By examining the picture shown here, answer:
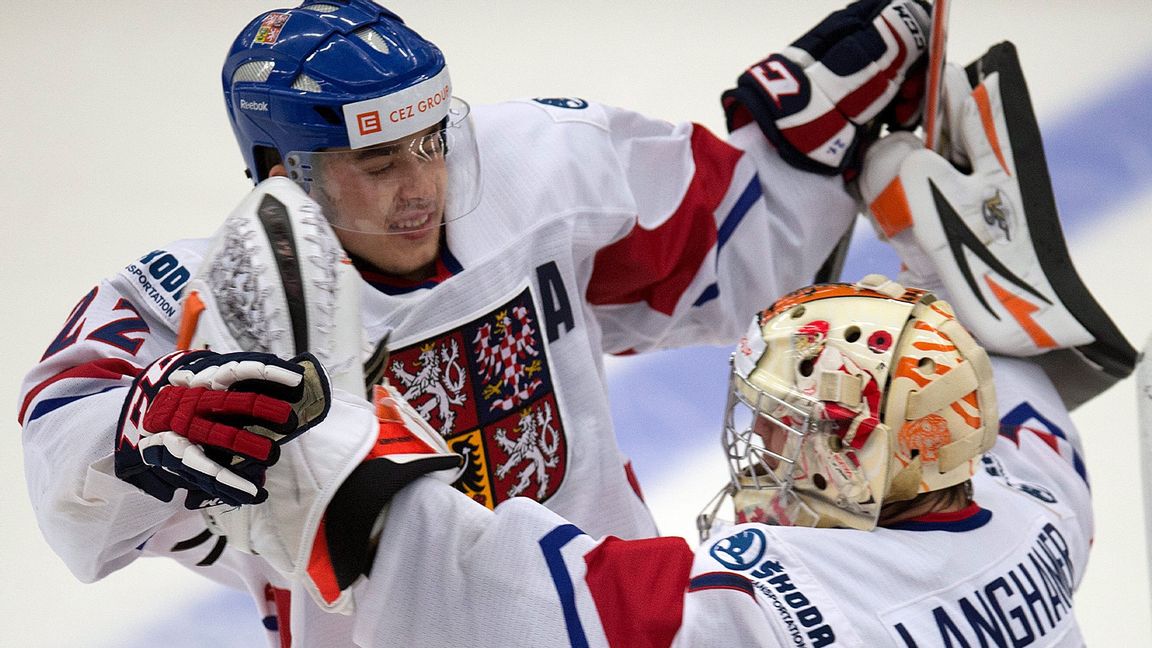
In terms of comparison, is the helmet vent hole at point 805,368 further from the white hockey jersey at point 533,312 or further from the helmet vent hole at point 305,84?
the helmet vent hole at point 305,84

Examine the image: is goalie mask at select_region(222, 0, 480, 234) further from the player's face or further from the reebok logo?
the reebok logo

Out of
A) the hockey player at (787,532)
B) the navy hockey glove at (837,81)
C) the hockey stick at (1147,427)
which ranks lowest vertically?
the hockey stick at (1147,427)

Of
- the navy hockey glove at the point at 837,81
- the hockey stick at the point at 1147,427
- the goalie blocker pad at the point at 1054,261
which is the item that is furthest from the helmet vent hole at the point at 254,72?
the hockey stick at the point at 1147,427

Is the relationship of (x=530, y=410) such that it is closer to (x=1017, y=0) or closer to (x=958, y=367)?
(x=958, y=367)

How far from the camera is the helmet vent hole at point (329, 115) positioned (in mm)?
1756

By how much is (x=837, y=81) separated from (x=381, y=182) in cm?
88

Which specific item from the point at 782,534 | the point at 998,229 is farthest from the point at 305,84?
the point at 998,229

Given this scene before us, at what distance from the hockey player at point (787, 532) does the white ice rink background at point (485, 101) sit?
3.90ft

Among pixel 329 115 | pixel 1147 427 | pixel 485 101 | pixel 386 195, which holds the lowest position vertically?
pixel 485 101

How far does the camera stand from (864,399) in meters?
1.50

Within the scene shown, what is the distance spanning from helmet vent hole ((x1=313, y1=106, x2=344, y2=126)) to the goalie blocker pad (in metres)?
1.18

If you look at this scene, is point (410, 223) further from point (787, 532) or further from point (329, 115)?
point (787, 532)

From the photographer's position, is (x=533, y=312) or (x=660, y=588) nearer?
(x=660, y=588)

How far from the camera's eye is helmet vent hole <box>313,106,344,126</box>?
5.76 ft
